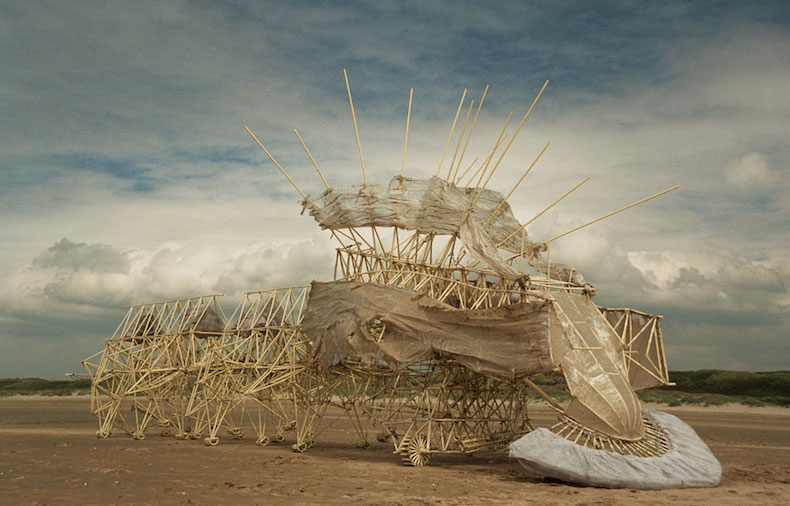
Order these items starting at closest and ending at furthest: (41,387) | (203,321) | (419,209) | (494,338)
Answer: (494,338) < (419,209) < (203,321) < (41,387)

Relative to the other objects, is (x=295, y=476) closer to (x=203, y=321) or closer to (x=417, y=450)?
(x=417, y=450)

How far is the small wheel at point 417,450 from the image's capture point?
16.3m

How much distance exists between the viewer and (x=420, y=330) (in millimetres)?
15891

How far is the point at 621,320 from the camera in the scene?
1830 cm

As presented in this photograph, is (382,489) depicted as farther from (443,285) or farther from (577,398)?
(443,285)

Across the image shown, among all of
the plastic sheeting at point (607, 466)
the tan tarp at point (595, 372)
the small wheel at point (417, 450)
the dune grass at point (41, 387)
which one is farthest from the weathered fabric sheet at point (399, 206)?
the dune grass at point (41, 387)

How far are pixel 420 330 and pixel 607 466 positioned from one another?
16.4ft

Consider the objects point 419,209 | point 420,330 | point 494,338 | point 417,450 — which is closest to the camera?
point 494,338

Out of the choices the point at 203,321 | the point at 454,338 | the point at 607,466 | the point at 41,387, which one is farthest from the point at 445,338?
the point at 41,387

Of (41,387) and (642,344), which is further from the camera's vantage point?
(41,387)

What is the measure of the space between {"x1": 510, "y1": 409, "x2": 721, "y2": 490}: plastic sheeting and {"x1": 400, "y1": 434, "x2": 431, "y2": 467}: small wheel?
332 cm

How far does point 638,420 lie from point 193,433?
15.7 meters

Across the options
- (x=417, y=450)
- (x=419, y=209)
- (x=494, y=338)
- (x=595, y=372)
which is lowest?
(x=417, y=450)

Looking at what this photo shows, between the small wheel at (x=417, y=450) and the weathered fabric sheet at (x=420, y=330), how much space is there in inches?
81.9
